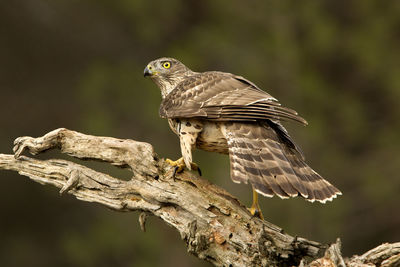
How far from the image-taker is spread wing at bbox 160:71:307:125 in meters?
4.46

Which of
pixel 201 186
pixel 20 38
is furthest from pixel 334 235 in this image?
pixel 20 38

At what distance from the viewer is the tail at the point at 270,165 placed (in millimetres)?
4098

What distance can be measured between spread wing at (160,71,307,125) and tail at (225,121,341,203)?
0.42 ft

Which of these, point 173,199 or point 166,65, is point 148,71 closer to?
point 166,65

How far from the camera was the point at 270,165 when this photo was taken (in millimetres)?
4254

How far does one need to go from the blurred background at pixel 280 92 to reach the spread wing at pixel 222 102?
3.86 metres

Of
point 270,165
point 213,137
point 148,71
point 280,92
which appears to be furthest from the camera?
point 280,92

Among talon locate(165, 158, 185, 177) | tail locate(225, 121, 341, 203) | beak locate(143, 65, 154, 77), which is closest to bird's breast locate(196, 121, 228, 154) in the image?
tail locate(225, 121, 341, 203)

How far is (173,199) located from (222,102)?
0.89 m

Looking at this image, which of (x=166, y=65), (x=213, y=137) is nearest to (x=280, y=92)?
(x=166, y=65)

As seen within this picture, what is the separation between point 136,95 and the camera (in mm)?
9500

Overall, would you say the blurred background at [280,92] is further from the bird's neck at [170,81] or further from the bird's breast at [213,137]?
the bird's breast at [213,137]

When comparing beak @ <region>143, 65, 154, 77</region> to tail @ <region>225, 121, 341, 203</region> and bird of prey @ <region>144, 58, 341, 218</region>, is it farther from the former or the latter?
tail @ <region>225, 121, 341, 203</region>

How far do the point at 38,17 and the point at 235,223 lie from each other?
838cm
